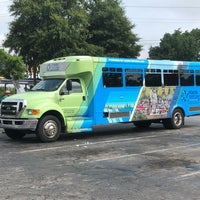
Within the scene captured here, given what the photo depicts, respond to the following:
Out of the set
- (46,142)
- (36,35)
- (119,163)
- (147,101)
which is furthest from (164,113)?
(36,35)

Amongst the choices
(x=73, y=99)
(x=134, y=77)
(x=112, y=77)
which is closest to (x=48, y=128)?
(x=73, y=99)

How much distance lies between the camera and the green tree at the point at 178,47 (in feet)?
236

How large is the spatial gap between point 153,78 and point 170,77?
1.05m

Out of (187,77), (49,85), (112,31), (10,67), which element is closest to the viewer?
(49,85)

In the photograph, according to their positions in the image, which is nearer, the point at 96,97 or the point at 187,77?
the point at 96,97

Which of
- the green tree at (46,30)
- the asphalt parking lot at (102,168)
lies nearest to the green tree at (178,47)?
the green tree at (46,30)

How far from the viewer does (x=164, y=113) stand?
16406mm

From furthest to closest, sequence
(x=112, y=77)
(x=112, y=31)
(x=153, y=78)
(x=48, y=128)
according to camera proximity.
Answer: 1. (x=112, y=31)
2. (x=153, y=78)
3. (x=112, y=77)
4. (x=48, y=128)

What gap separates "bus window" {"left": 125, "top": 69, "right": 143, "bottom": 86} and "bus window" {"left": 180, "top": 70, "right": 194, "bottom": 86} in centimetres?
249

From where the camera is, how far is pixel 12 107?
12.9 metres

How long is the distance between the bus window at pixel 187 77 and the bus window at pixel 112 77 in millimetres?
3561

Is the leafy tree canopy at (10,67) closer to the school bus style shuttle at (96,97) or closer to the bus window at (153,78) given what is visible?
the school bus style shuttle at (96,97)

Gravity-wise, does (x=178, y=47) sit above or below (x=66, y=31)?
above

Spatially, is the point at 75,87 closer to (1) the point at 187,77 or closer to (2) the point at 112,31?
(1) the point at 187,77
